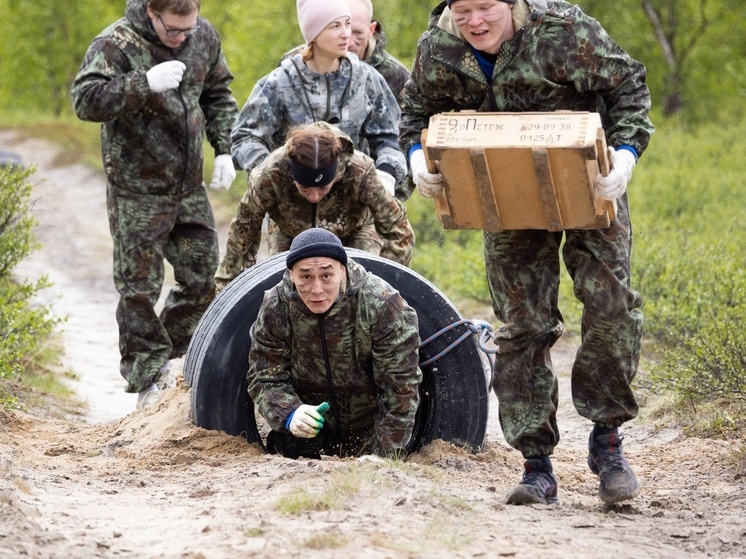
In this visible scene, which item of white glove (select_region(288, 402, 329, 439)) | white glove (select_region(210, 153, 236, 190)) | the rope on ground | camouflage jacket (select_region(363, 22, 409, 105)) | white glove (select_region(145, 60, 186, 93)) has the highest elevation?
camouflage jacket (select_region(363, 22, 409, 105))

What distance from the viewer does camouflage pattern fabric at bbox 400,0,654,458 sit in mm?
4715

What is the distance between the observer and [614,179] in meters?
4.55

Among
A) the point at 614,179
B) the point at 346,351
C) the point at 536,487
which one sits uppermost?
the point at 614,179

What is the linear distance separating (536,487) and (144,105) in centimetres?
392

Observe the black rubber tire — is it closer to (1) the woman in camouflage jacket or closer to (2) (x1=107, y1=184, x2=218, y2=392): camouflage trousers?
(1) the woman in camouflage jacket

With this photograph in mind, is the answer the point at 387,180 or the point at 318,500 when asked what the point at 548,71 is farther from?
the point at 387,180

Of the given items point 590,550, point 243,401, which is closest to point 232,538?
point 590,550

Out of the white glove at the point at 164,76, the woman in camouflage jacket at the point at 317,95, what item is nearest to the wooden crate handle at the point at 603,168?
the woman in camouflage jacket at the point at 317,95

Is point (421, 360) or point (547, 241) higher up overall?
point (547, 241)

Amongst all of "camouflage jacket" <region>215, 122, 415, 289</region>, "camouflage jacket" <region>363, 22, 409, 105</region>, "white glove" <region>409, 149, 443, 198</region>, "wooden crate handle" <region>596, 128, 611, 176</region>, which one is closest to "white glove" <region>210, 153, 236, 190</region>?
"camouflage jacket" <region>363, 22, 409, 105</region>

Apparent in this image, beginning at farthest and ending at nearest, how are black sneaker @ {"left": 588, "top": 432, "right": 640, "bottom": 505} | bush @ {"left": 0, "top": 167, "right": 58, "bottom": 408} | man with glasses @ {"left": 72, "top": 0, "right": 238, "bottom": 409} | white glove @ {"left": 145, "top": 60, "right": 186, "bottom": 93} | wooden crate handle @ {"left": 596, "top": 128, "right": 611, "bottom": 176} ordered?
1. bush @ {"left": 0, "top": 167, "right": 58, "bottom": 408}
2. man with glasses @ {"left": 72, "top": 0, "right": 238, "bottom": 409}
3. white glove @ {"left": 145, "top": 60, "right": 186, "bottom": 93}
4. black sneaker @ {"left": 588, "top": 432, "right": 640, "bottom": 505}
5. wooden crate handle @ {"left": 596, "top": 128, "right": 611, "bottom": 176}

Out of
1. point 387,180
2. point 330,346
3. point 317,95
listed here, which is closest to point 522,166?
point 330,346

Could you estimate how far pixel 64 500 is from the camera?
5.12 m

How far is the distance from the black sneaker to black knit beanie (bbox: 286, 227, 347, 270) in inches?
53.3
